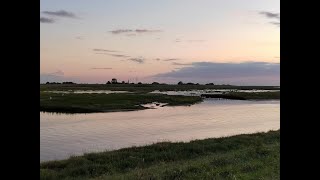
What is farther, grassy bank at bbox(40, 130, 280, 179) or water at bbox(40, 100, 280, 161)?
water at bbox(40, 100, 280, 161)

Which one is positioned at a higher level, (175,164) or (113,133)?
(175,164)

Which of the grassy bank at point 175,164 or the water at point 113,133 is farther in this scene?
the water at point 113,133

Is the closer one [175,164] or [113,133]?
[175,164]

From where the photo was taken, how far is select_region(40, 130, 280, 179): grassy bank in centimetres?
1252

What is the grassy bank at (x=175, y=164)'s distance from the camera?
41.1 ft

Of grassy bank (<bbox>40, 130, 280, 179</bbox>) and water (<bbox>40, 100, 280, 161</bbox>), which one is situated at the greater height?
grassy bank (<bbox>40, 130, 280, 179</bbox>)

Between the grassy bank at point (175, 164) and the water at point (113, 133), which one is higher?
the grassy bank at point (175, 164)

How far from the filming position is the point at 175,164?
15625 mm
